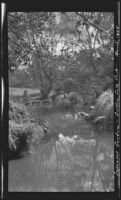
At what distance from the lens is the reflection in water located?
3.22m

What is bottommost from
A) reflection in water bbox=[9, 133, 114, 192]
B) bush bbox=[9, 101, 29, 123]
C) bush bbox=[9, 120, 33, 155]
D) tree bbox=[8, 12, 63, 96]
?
reflection in water bbox=[9, 133, 114, 192]

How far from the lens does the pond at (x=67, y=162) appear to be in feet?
10.6

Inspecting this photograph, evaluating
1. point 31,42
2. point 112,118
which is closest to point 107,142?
point 112,118

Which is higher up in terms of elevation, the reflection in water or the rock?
the rock

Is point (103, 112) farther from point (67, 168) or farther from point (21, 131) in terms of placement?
point (21, 131)

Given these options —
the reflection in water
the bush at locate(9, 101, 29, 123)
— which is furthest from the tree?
the reflection in water

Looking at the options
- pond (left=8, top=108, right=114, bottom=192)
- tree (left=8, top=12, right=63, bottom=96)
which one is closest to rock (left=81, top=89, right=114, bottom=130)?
pond (left=8, top=108, right=114, bottom=192)

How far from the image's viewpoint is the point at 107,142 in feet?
10.7

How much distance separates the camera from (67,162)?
3299 mm

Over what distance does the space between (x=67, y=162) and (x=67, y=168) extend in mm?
48

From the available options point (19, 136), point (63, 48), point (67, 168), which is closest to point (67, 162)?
point (67, 168)

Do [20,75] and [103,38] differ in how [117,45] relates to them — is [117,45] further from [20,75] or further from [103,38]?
[20,75]

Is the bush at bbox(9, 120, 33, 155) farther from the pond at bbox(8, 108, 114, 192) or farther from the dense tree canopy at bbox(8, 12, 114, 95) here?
the dense tree canopy at bbox(8, 12, 114, 95)

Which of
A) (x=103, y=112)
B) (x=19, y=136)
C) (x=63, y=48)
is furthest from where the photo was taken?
(x=19, y=136)
